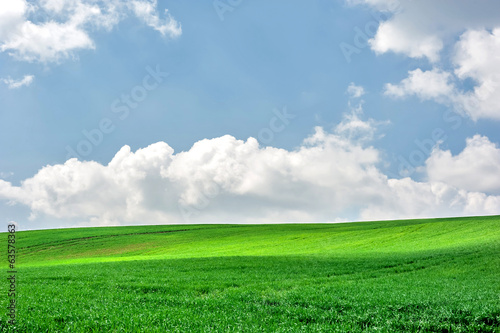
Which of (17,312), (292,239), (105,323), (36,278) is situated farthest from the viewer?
(292,239)

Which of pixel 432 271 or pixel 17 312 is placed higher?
pixel 17 312

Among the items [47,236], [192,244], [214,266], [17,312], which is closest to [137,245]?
[192,244]

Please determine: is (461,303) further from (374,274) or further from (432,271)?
(432,271)

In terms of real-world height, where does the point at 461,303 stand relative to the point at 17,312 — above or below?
below

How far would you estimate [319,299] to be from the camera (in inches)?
630

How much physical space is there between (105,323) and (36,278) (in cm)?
1736

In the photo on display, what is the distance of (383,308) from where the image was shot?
1404 centimetres

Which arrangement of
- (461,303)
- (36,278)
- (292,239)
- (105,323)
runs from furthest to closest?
(292,239), (36,278), (461,303), (105,323)

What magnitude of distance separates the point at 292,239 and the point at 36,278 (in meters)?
47.5

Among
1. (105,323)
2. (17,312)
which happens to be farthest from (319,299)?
(17,312)

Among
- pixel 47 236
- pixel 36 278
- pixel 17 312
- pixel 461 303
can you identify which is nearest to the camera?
pixel 17 312

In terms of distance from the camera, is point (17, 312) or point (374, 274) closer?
point (17, 312)

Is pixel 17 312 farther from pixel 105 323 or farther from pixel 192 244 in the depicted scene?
pixel 192 244

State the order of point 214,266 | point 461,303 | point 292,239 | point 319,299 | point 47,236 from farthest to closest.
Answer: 1. point 47,236
2. point 292,239
3. point 214,266
4. point 319,299
5. point 461,303
